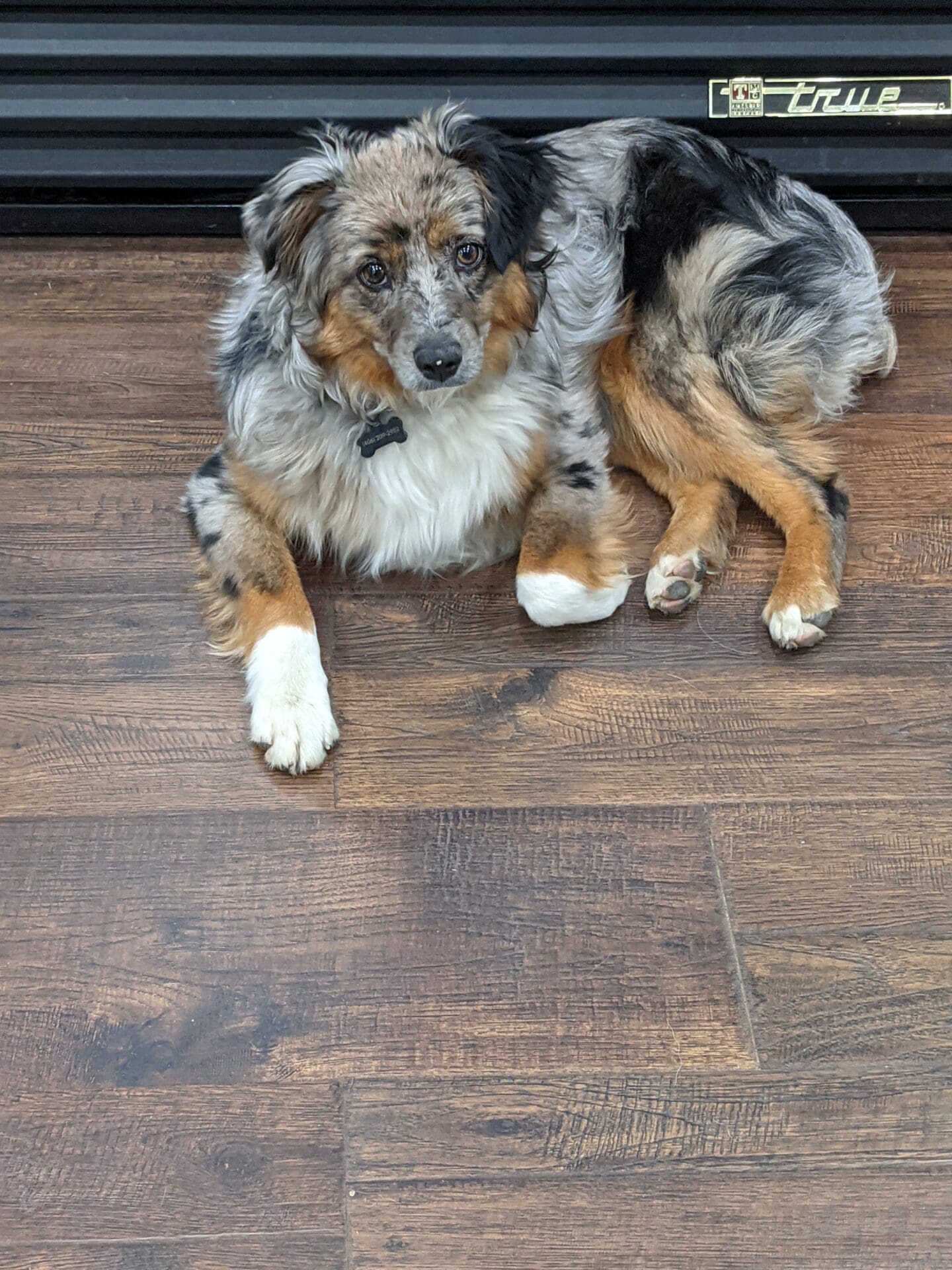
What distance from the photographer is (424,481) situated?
2922mm

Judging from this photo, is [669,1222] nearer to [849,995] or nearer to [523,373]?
[849,995]

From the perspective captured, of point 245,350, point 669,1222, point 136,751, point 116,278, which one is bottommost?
point 669,1222

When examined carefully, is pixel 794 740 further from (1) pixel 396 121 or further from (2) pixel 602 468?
(1) pixel 396 121

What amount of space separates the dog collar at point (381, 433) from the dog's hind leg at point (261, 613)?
30 cm

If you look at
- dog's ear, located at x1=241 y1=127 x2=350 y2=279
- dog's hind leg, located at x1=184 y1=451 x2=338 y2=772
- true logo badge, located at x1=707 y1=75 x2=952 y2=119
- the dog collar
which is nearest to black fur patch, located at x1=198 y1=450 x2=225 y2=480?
dog's hind leg, located at x1=184 y1=451 x2=338 y2=772

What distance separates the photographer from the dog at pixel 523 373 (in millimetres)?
2611

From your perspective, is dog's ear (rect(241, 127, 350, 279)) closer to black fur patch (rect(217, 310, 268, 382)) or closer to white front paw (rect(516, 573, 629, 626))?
black fur patch (rect(217, 310, 268, 382))

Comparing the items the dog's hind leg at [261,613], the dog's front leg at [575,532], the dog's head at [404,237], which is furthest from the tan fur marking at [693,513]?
the dog's hind leg at [261,613]

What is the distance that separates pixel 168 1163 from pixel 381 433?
62.4 inches

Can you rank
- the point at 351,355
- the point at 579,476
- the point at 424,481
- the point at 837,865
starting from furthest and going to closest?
the point at 579,476, the point at 424,481, the point at 351,355, the point at 837,865

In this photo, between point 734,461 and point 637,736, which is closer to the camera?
point 637,736

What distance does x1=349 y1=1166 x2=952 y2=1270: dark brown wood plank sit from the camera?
2012mm

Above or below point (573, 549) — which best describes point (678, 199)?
above

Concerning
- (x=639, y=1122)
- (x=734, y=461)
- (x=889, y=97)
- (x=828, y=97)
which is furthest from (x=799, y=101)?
(x=639, y=1122)
